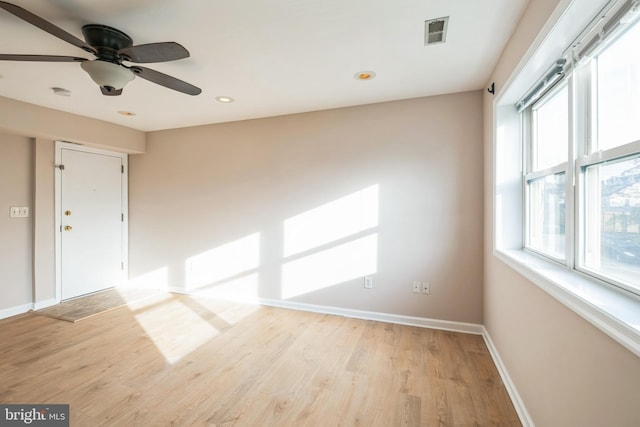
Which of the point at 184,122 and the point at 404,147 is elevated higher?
the point at 184,122

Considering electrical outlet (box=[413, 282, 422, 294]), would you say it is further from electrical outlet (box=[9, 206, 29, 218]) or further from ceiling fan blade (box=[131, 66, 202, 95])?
electrical outlet (box=[9, 206, 29, 218])

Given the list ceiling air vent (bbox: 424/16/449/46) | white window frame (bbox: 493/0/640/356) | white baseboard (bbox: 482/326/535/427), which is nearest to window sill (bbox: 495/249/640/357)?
white window frame (bbox: 493/0/640/356)

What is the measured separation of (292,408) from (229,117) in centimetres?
324

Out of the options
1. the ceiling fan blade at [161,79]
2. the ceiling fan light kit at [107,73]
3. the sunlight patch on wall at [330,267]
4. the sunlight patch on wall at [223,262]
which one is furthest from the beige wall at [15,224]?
the sunlight patch on wall at [330,267]

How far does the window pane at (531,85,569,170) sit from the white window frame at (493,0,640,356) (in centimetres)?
16

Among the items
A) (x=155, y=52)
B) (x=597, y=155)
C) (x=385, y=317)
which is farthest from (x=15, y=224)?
(x=597, y=155)

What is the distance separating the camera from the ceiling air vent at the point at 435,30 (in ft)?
5.87

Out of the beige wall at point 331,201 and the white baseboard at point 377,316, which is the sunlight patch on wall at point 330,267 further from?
the white baseboard at point 377,316

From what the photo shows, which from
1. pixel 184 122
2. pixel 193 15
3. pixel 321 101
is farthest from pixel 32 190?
pixel 321 101

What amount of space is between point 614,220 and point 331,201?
2.43 m

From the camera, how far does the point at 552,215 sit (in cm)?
180

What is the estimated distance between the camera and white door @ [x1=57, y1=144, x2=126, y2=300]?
3807 millimetres

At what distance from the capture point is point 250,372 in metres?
2.25

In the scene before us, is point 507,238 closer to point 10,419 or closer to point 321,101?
point 321,101
